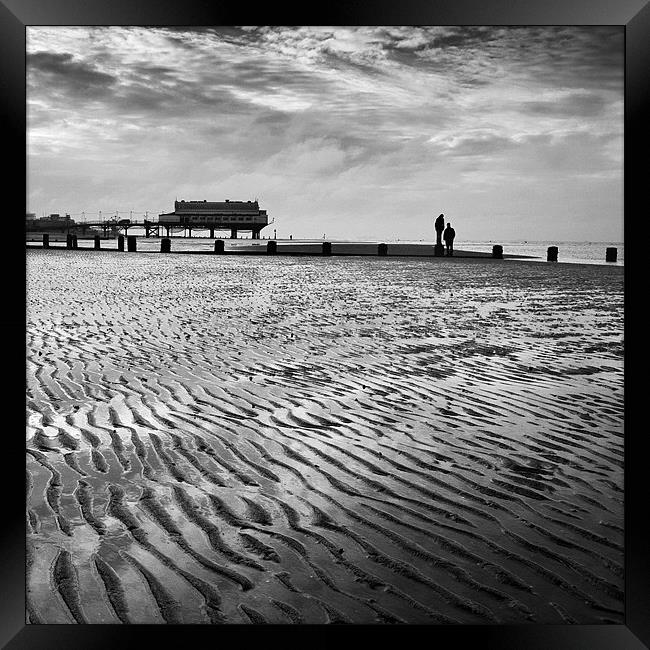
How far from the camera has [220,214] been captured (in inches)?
4439

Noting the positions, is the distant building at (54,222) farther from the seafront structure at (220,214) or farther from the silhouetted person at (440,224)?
the silhouetted person at (440,224)

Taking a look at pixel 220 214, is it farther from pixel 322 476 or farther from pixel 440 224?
pixel 322 476

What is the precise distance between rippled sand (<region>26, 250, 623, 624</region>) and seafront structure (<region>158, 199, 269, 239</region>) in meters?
97.8
